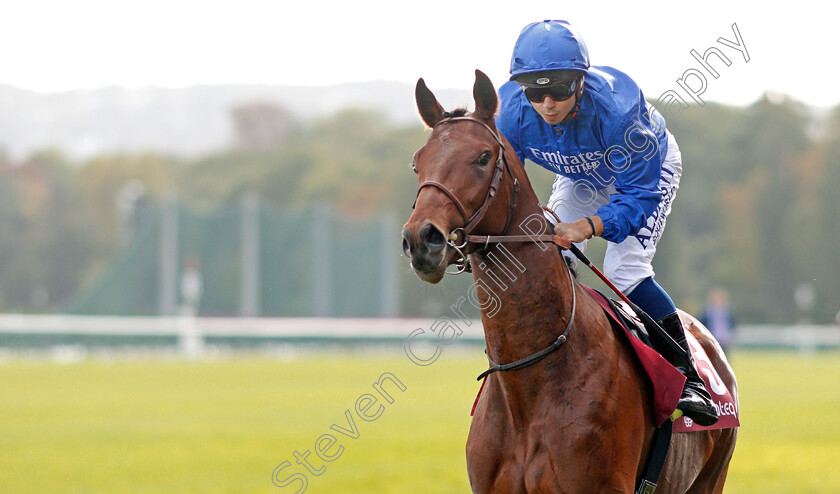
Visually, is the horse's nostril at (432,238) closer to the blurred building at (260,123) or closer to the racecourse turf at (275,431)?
the racecourse turf at (275,431)

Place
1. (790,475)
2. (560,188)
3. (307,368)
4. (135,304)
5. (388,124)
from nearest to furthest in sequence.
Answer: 1. (560,188)
2. (790,475)
3. (307,368)
4. (135,304)
5. (388,124)

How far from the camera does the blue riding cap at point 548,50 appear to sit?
4645mm

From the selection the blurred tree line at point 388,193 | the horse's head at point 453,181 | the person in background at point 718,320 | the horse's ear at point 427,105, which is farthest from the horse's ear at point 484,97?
the blurred tree line at point 388,193

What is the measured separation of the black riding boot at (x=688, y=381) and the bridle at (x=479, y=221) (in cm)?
94

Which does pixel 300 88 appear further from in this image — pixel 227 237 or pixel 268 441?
pixel 268 441

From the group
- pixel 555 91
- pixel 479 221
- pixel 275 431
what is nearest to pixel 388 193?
pixel 275 431

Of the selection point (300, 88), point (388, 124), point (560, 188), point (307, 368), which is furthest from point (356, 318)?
point (300, 88)

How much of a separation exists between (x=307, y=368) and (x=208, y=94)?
15221 cm

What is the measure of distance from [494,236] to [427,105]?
608 millimetres

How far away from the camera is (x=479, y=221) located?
4.22 metres

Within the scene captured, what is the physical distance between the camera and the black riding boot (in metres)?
4.93

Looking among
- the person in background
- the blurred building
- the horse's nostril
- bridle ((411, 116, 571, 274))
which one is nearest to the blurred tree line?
the blurred building

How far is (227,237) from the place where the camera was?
39.5 m

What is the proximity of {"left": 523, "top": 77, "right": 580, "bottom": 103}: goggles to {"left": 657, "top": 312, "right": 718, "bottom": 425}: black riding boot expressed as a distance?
1.25 meters
